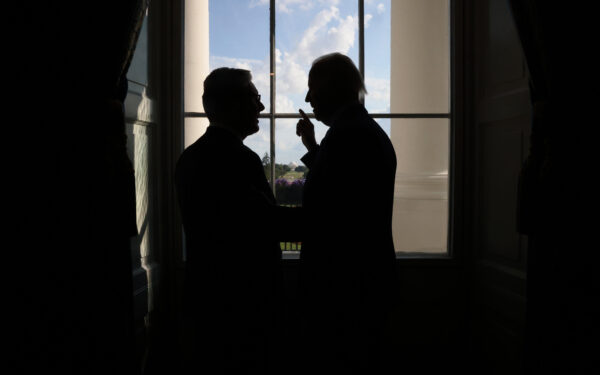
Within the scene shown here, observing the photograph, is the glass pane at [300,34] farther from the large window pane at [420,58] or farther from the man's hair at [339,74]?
the man's hair at [339,74]

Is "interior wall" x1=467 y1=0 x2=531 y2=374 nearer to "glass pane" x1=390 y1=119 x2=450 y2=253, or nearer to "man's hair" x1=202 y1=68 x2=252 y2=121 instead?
"glass pane" x1=390 y1=119 x2=450 y2=253

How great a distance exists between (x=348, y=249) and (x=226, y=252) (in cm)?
45

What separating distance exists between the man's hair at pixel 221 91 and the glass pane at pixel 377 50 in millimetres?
907

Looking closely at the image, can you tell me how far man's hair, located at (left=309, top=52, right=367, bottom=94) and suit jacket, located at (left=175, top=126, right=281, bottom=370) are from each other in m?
0.48

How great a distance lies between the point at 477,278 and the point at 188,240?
5.19 feet

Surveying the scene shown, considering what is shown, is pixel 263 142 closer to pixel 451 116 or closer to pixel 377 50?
pixel 377 50

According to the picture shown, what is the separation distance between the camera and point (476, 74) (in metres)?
2.08

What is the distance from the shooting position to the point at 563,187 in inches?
50.3

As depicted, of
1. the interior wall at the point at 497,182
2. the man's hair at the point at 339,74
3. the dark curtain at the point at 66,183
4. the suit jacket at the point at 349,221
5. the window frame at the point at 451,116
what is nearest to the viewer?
the dark curtain at the point at 66,183

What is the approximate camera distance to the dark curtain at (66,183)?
119cm

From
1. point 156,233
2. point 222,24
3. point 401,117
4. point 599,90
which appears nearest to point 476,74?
point 401,117

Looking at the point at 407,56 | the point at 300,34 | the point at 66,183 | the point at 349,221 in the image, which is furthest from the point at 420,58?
the point at 66,183

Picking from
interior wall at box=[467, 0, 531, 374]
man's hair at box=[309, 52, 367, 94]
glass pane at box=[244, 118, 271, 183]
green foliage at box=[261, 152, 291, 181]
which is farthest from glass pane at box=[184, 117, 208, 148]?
interior wall at box=[467, 0, 531, 374]

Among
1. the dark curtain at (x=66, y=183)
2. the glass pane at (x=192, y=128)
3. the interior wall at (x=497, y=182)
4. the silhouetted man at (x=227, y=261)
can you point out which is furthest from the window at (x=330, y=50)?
the dark curtain at (x=66, y=183)
